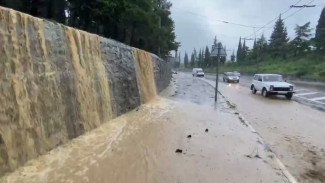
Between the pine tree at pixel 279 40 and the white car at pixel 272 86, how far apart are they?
164 feet

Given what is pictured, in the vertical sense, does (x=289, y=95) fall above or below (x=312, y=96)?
above

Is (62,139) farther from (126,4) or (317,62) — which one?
(317,62)

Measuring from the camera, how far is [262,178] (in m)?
6.60

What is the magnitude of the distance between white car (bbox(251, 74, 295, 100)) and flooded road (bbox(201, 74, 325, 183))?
635cm

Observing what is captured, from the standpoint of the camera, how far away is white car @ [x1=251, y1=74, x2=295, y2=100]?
80.7 feet

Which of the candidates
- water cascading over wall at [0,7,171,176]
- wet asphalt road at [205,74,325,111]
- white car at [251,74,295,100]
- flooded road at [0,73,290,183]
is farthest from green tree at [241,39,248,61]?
water cascading over wall at [0,7,171,176]

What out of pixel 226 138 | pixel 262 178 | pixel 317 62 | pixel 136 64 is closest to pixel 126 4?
pixel 136 64

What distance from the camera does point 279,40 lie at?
259 feet

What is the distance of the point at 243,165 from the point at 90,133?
3907 millimetres

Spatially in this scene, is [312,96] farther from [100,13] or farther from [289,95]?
[100,13]

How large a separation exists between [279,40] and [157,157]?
77.1 m

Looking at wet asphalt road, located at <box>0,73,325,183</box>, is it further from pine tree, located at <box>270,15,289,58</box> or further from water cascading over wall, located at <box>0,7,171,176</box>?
pine tree, located at <box>270,15,289,58</box>

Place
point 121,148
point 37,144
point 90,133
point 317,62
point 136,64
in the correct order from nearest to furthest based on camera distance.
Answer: point 37,144 < point 121,148 < point 90,133 < point 136,64 < point 317,62

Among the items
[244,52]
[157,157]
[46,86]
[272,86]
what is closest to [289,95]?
[272,86]
